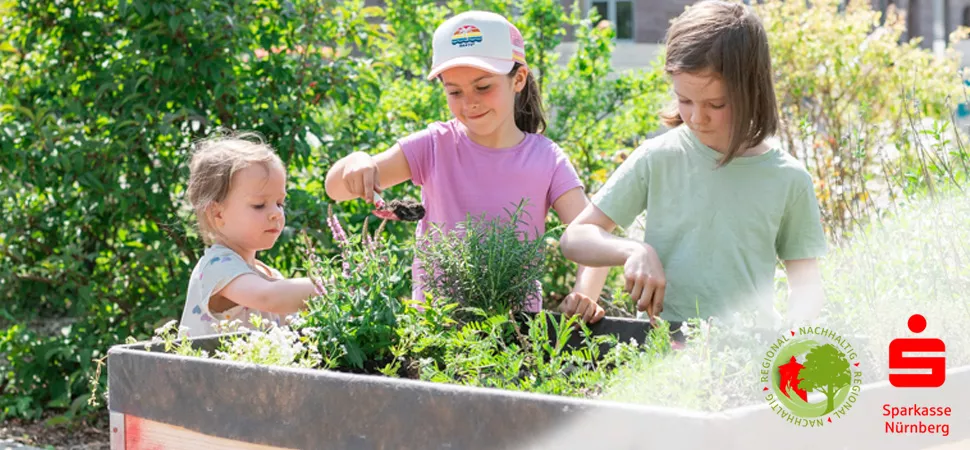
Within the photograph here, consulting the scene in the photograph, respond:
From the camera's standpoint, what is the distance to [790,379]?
1338 millimetres

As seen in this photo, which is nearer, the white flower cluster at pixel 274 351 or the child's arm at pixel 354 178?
the white flower cluster at pixel 274 351

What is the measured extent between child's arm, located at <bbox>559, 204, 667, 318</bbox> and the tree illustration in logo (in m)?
0.35

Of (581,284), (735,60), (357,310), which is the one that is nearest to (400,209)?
(357,310)

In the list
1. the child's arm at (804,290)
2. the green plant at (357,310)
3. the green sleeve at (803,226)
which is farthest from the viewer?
the green sleeve at (803,226)

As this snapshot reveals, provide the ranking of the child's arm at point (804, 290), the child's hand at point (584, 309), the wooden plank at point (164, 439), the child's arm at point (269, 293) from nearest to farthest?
the wooden plank at point (164, 439) < the child's hand at point (584, 309) < the child's arm at point (804, 290) < the child's arm at point (269, 293)

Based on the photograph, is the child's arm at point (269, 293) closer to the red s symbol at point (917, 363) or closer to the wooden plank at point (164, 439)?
the wooden plank at point (164, 439)

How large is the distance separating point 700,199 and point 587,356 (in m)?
0.63

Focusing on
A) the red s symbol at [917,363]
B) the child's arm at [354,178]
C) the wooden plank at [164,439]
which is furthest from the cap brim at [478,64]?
the red s symbol at [917,363]

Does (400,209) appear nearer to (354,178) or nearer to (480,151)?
(354,178)

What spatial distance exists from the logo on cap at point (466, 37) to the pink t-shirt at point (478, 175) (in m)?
0.25

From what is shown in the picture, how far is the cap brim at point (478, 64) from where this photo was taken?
2.38m

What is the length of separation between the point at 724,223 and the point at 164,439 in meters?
1.12

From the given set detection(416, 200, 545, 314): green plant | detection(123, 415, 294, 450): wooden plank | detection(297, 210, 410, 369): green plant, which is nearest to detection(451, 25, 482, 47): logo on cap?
detection(416, 200, 545, 314): green plant

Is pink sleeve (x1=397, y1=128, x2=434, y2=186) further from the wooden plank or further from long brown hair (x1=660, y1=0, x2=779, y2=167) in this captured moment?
the wooden plank
